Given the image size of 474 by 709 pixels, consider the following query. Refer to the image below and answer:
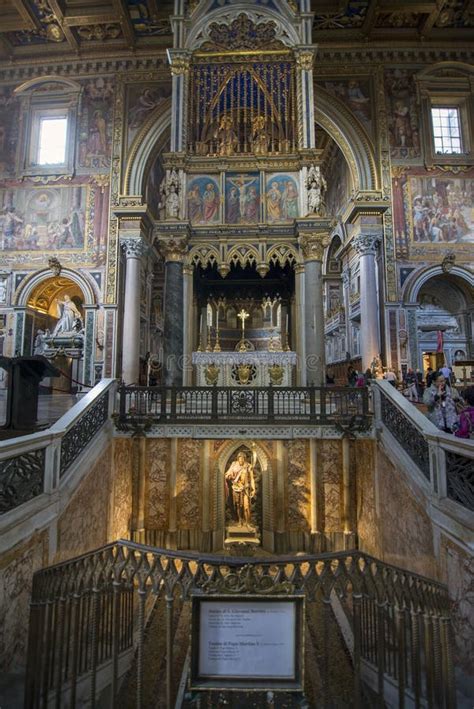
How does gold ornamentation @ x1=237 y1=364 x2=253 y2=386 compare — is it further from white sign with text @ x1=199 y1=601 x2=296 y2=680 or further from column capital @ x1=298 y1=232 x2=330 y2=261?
white sign with text @ x1=199 y1=601 x2=296 y2=680

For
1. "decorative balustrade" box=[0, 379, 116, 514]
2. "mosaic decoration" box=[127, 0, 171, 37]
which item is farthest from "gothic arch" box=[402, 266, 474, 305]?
"mosaic decoration" box=[127, 0, 171, 37]

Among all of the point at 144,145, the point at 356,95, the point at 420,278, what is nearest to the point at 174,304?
the point at 144,145

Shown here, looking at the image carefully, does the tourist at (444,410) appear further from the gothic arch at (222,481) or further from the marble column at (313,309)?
the gothic arch at (222,481)

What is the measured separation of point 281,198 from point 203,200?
2277mm

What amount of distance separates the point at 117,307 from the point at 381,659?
14.8 m

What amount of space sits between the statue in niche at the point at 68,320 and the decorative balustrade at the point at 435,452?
43.6 feet

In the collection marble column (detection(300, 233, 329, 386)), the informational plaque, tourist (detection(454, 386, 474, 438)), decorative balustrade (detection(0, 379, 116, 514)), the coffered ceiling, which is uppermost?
the coffered ceiling

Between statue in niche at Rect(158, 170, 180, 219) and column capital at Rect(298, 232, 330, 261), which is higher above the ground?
statue in niche at Rect(158, 170, 180, 219)

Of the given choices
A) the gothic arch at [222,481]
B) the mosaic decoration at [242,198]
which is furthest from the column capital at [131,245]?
the gothic arch at [222,481]

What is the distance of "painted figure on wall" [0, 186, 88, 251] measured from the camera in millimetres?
16438

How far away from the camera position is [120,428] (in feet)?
28.6

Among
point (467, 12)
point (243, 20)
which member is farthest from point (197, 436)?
point (467, 12)

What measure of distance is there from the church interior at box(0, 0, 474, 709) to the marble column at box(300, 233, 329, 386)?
6 cm

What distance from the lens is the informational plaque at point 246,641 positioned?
3.08 m
